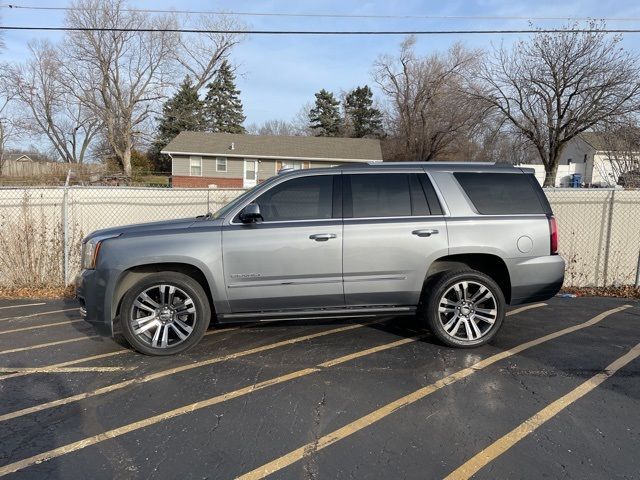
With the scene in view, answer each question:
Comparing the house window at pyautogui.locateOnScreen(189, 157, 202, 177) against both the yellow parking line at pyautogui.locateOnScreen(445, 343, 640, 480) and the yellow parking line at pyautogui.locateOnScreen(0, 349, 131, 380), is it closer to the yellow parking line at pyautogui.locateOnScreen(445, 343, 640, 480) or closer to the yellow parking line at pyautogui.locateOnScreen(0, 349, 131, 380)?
the yellow parking line at pyautogui.locateOnScreen(0, 349, 131, 380)

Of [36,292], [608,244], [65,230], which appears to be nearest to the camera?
[65,230]

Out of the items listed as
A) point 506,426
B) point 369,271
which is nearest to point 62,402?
point 369,271

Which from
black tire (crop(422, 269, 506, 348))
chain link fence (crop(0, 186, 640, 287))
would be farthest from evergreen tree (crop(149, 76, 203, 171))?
black tire (crop(422, 269, 506, 348))

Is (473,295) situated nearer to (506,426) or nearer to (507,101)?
(506,426)

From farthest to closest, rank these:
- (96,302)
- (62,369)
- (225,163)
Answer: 1. (225,163)
2. (96,302)
3. (62,369)

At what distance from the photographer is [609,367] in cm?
436

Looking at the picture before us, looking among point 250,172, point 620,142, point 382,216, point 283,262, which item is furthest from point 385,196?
point 250,172

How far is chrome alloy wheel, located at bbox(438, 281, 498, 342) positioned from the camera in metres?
4.78

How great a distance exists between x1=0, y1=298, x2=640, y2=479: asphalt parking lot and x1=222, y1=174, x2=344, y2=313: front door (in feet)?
1.93

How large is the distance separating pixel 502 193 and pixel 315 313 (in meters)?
2.40

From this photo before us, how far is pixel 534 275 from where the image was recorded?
4.81m

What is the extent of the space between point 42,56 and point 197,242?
2029 inches

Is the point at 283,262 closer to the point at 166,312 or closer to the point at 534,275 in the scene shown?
the point at 166,312

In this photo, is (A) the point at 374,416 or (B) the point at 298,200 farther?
(B) the point at 298,200
